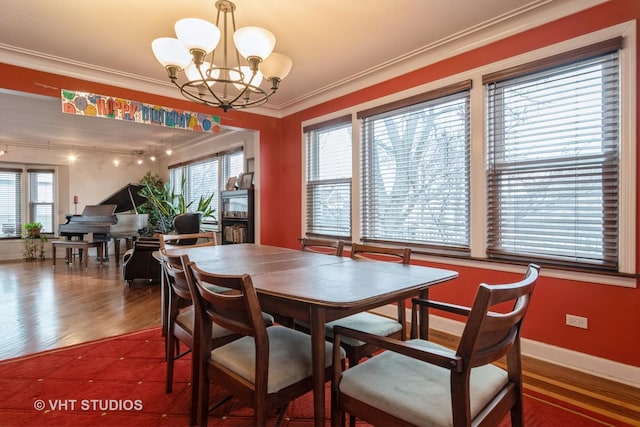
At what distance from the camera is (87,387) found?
2.07 m

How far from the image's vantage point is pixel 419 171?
3209 millimetres

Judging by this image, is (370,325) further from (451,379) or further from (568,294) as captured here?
(568,294)

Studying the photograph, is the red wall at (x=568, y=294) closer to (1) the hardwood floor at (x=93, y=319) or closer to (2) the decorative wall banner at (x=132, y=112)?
(1) the hardwood floor at (x=93, y=319)

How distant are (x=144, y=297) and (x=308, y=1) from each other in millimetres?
3851

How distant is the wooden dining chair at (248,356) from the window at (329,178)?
101 inches

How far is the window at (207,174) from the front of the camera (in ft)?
19.6

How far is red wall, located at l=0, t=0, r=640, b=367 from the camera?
2.10 metres

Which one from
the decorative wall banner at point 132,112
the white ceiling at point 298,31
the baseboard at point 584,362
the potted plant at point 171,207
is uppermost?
the white ceiling at point 298,31

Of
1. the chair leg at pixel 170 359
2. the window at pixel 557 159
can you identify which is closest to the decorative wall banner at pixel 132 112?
the chair leg at pixel 170 359

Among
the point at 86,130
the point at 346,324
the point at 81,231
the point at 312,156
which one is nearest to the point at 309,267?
the point at 346,324

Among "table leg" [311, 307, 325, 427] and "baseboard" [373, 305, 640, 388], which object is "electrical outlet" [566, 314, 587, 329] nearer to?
"baseboard" [373, 305, 640, 388]

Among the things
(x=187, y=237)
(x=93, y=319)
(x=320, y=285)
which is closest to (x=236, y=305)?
(x=320, y=285)

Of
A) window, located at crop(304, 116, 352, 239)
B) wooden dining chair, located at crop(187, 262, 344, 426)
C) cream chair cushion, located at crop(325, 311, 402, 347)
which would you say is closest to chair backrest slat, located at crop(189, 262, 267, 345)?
wooden dining chair, located at crop(187, 262, 344, 426)

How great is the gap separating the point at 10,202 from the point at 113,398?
310 inches
